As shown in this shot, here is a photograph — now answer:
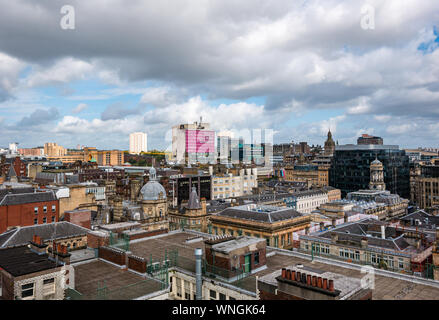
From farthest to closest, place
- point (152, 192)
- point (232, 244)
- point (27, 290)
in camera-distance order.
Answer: point (152, 192) < point (232, 244) < point (27, 290)

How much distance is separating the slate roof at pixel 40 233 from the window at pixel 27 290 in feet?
87.7

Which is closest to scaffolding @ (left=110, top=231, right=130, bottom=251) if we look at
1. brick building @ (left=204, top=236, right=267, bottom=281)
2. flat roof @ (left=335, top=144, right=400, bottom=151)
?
brick building @ (left=204, top=236, right=267, bottom=281)

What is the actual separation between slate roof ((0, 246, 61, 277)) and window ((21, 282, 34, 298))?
0.74 m

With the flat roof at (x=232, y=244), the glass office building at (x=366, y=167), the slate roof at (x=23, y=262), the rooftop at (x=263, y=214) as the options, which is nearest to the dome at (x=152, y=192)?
the rooftop at (x=263, y=214)

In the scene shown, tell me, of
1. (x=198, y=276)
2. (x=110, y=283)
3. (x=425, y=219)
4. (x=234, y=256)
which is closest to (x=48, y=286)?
(x=110, y=283)

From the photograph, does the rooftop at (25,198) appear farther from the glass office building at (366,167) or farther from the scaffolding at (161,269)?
the glass office building at (366,167)

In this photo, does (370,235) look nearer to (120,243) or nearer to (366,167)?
(120,243)

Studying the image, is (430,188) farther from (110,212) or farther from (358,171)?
(110,212)

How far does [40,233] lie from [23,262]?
29318 mm

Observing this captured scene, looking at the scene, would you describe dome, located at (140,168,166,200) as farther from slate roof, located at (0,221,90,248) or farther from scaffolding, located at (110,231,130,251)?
scaffolding, located at (110,231,130,251)

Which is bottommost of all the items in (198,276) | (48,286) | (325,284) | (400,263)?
(400,263)

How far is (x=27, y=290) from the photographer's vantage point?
63.3ft
